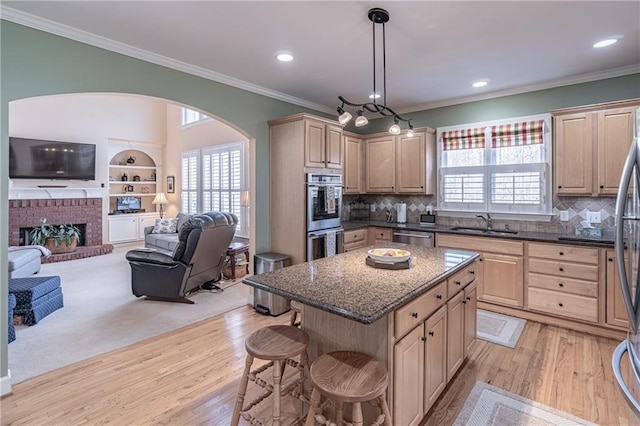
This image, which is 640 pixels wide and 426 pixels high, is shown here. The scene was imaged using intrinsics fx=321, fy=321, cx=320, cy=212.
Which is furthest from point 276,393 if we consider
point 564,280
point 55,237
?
point 55,237

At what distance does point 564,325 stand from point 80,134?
32.8 ft

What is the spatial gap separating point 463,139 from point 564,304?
95.5 inches

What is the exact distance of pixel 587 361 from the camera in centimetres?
282

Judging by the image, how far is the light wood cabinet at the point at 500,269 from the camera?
3.73m

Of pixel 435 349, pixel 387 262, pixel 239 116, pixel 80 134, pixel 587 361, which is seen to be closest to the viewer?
pixel 435 349

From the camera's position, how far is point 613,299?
3.20 metres

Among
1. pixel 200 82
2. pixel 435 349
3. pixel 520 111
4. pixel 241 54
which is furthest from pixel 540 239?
pixel 200 82

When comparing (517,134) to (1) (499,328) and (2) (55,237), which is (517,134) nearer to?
(1) (499,328)

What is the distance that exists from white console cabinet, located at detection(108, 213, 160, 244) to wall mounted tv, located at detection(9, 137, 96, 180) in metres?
1.20

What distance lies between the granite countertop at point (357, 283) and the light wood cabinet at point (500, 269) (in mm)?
1471

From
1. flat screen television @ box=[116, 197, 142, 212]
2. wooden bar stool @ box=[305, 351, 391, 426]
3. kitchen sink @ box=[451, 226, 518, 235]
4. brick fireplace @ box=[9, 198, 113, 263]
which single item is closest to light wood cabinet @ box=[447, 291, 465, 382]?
wooden bar stool @ box=[305, 351, 391, 426]

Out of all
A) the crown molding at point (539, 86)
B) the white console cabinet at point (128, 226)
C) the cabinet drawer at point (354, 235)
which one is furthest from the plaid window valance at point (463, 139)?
the white console cabinet at point (128, 226)

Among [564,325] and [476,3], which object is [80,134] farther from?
[564,325]

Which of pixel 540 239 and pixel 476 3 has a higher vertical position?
pixel 476 3
